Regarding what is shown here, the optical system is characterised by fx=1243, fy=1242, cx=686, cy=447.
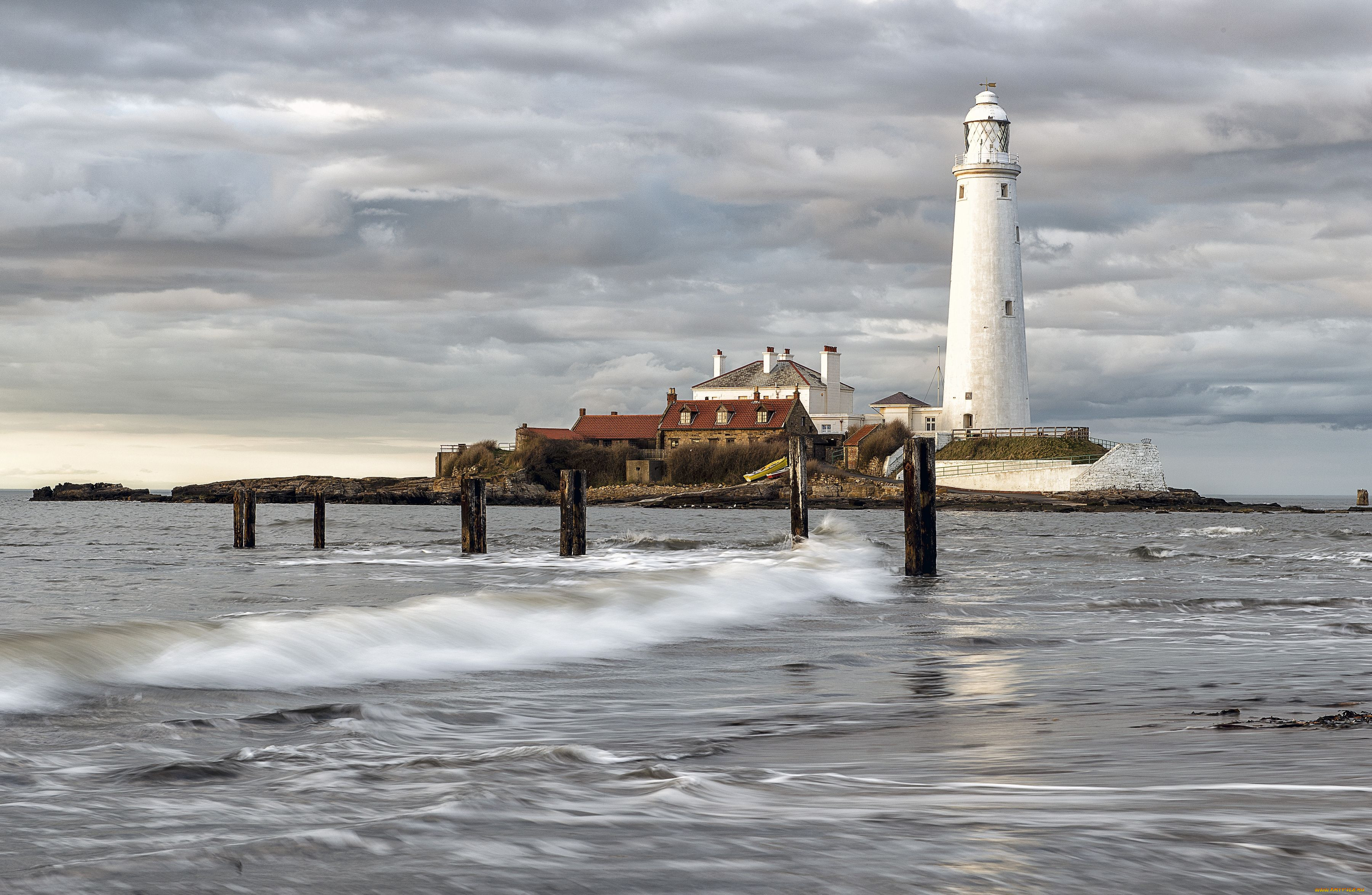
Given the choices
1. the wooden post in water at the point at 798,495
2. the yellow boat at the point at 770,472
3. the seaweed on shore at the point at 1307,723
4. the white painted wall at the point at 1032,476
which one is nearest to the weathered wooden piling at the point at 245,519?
the wooden post in water at the point at 798,495

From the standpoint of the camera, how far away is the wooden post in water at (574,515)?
19.9 meters

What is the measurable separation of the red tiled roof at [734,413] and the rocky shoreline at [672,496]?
5.55 meters

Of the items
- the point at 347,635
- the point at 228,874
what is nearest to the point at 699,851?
the point at 228,874

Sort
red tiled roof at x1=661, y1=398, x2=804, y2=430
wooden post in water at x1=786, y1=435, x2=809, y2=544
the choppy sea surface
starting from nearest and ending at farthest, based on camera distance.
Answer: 1. the choppy sea surface
2. wooden post in water at x1=786, y1=435, x2=809, y2=544
3. red tiled roof at x1=661, y1=398, x2=804, y2=430

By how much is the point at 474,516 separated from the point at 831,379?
186ft

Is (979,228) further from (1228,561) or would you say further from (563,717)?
(563,717)

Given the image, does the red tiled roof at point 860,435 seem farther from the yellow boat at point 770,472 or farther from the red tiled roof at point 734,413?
the red tiled roof at point 734,413

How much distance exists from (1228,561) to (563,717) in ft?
56.6

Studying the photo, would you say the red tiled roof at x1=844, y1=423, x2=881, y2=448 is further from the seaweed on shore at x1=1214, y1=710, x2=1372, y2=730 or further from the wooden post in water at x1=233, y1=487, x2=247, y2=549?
the seaweed on shore at x1=1214, y1=710, x2=1372, y2=730

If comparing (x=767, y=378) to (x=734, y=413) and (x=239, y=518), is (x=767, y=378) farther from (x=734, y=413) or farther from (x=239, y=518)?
(x=239, y=518)

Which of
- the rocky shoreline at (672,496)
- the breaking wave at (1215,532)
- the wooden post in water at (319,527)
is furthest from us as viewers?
the rocky shoreline at (672,496)

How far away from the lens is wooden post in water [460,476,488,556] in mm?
21969

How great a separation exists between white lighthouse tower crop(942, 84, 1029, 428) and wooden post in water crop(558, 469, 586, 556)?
37154mm

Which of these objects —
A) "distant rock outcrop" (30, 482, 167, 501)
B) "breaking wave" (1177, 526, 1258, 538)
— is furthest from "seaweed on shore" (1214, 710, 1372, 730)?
"distant rock outcrop" (30, 482, 167, 501)
